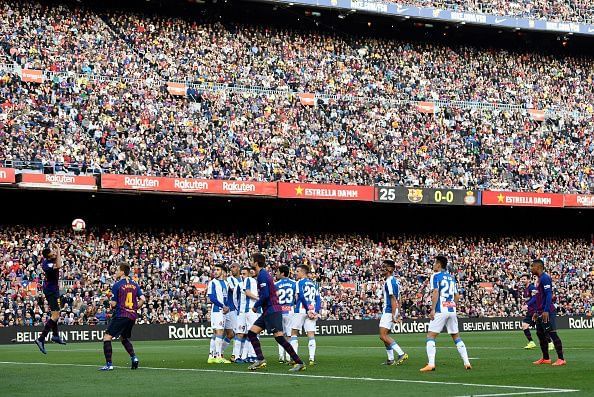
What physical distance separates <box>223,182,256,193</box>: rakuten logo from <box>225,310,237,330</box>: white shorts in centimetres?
2334

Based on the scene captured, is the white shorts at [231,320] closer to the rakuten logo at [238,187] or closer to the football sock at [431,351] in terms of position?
the football sock at [431,351]

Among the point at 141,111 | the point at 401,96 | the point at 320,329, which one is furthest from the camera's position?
the point at 401,96

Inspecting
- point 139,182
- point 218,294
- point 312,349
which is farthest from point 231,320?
point 139,182

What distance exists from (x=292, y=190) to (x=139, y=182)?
8051mm

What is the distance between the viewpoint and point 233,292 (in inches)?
1088

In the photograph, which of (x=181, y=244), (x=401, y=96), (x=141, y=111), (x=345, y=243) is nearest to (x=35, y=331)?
(x=181, y=244)

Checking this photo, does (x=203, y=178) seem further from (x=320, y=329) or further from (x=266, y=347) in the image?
(x=266, y=347)

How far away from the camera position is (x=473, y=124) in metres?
62.6

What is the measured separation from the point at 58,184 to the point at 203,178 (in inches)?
291

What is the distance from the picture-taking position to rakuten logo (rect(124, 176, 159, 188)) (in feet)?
158

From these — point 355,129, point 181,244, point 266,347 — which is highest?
point 355,129

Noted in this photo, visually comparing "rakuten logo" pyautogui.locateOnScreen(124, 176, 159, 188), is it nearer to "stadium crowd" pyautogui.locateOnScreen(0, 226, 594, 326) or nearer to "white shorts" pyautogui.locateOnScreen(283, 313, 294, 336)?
"stadium crowd" pyautogui.locateOnScreen(0, 226, 594, 326)

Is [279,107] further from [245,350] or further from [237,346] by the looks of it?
[237,346]

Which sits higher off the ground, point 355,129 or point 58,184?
point 355,129
